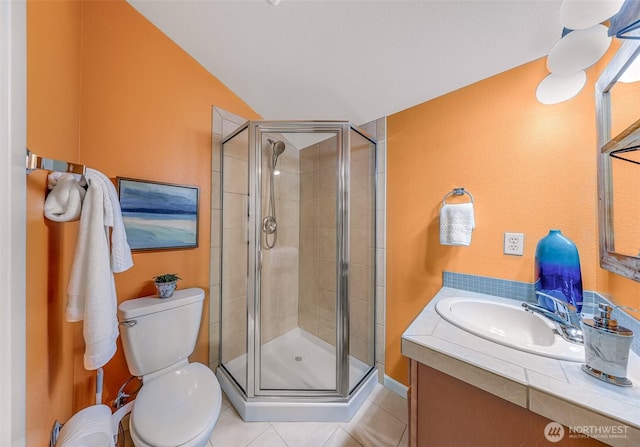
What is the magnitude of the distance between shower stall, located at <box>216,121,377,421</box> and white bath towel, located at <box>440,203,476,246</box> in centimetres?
58

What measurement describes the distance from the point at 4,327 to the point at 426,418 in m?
1.14

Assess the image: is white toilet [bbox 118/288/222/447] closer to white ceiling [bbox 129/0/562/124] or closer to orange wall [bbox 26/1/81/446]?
Answer: orange wall [bbox 26/1/81/446]

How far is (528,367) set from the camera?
66cm

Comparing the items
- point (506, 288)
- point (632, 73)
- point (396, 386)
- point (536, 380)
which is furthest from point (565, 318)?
point (396, 386)

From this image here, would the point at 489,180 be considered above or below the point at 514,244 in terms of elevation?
above

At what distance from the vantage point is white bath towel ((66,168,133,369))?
0.79 meters

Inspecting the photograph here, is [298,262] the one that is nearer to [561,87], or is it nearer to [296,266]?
[296,266]

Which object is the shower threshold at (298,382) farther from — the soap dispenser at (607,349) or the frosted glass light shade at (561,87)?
the frosted glass light shade at (561,87)

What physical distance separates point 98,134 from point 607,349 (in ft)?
7.42

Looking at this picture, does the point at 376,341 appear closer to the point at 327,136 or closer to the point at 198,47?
the point at 327,136

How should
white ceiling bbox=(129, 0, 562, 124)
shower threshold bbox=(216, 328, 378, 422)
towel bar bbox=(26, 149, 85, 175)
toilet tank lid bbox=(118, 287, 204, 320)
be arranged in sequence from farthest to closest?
shower threshold bbox=(216, 328, 378, 422)
toilet tank lid bbox=(118, 287, 204, 320)
white ceiling bbox=(129, 0, 562, 124)
towel bar bbox=(26, 149, 85, 175)

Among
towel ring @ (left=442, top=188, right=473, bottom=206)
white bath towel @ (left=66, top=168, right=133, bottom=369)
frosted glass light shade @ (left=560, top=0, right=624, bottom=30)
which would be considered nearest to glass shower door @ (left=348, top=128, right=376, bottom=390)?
towel ring @ (left=442, top=188, right=473, bottom=206)

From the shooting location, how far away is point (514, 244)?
4.00 ft

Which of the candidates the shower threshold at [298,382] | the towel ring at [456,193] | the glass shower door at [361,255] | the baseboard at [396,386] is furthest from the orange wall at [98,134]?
the towel ring at [456,193]
